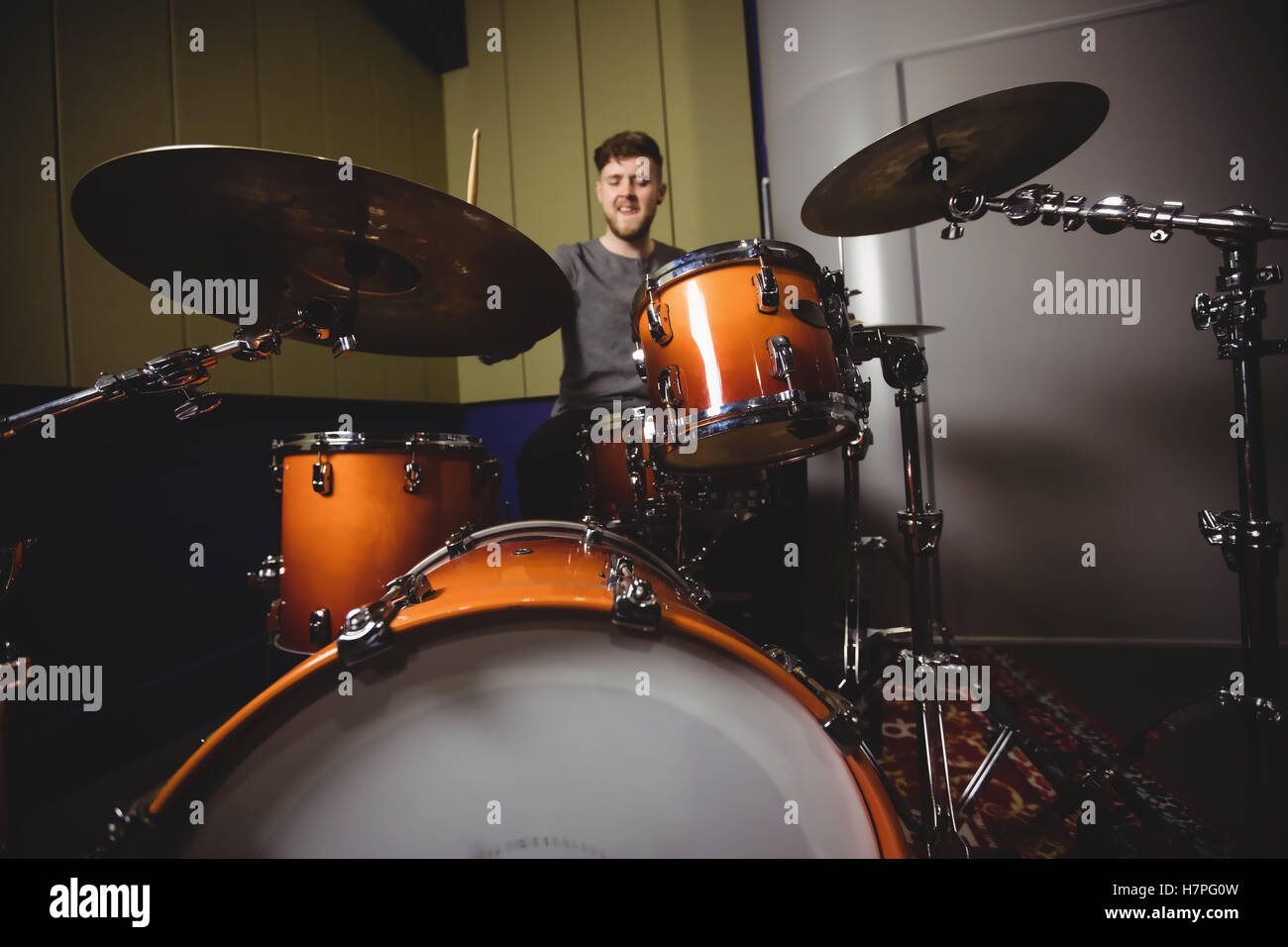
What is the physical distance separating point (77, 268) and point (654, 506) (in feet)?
5.28

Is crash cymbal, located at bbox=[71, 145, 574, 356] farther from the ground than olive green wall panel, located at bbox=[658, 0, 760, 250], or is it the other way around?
olive green wall panel, located at bbox=[658, 0, 760, 250]

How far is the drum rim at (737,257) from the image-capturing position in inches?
33.5

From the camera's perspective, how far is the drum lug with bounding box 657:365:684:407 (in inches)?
33.8

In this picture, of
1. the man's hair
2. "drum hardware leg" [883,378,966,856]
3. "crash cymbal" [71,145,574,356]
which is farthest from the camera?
the man's hair

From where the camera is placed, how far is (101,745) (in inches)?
50.5

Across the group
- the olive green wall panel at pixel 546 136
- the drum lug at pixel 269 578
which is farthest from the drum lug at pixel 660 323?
the olive green wall panel at pixel 546 136

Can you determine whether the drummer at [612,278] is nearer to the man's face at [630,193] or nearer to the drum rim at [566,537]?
the man's face at [630,193]

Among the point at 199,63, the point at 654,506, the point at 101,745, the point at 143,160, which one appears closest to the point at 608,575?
the point at 654,506

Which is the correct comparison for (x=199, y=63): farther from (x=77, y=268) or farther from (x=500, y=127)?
(x=500, y=127)

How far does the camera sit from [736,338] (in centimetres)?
83

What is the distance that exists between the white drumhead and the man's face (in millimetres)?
1572

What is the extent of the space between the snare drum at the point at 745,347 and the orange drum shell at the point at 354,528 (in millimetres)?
543

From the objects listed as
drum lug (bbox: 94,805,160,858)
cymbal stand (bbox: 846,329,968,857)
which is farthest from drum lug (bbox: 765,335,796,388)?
drum lug (bbox: 94,805,160,858)

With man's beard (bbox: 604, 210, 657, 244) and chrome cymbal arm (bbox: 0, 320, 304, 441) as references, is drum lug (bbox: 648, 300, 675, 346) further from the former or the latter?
man's beard (bbox: 604, 210, 657, 244)
